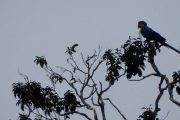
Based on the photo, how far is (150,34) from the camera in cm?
1112

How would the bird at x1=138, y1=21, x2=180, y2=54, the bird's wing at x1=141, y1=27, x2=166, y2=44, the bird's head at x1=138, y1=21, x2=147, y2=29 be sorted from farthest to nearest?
the bird's head at x1=138, y1=21, x2=147, y2=29, the bird's wing at x1=141, y1=27, x2=166, y2=44, the bird at x1=138, y1=21, x2=180, y2=54

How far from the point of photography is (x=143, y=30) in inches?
464

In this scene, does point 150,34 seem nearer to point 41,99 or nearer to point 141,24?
point 141,24

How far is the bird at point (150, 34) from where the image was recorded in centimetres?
1036

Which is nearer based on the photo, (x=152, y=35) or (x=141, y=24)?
(x=152, y=35)

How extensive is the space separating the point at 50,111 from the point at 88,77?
1.71 m

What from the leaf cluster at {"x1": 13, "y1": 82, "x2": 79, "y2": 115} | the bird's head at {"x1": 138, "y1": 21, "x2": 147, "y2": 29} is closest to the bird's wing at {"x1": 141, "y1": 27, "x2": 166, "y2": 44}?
the bird's head at {"x1": 138, "y1": 21, "x2": 147, "y2": 29}

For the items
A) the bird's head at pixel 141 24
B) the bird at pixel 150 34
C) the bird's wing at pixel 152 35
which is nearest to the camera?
the bird at pixel 150 34

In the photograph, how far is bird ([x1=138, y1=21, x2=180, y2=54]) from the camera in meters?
10.4

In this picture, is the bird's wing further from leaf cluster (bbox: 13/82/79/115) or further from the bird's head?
leaf cluster (bbox: 13/82/79/115)

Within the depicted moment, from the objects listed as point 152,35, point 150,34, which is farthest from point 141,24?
point 152,35

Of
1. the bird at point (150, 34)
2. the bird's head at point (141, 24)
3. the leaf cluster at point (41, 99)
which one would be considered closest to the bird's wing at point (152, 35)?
the bird at point (150, 34)

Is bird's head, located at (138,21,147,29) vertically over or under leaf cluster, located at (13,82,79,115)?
over

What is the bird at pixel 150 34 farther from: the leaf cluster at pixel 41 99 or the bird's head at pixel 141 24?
the leaf cluster at pixel 41 99
